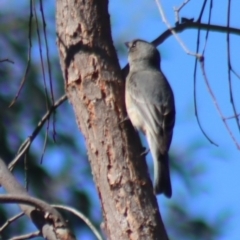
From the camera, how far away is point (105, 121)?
3.93 meters

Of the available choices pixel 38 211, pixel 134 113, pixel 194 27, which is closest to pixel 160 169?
pixel 134 113

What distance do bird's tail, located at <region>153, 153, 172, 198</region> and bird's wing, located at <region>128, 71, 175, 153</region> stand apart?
5 centimetres

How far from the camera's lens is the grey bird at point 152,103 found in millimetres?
4395

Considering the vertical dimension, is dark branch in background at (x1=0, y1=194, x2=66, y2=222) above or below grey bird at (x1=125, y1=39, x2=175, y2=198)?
below

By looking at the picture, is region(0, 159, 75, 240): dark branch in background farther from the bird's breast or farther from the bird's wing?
the bird's wing

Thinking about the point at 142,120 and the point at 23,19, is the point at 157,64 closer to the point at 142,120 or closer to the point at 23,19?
the point at 142,120

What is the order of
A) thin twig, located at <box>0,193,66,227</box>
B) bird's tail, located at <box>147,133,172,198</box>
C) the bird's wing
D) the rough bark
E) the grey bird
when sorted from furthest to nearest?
1. the bird's wing
2. the grey bird
3. bird's tail, located at <box>147,133,172,198</box>
4. the rough bark
5. thin twig, located at <box>0,193,66,227</box>

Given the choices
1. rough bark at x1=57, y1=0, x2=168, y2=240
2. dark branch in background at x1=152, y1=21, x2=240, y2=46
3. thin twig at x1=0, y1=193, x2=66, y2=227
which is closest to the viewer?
thin twig at x1=0, y1=193, x2=66, y2=227

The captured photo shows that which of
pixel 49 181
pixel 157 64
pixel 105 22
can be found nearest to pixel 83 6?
pixel 105 22

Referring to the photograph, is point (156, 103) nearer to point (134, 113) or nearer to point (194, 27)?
point (134, 113)

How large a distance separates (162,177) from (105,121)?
58 cm

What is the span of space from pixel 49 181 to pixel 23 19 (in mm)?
1703

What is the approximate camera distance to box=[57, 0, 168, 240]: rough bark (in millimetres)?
3760

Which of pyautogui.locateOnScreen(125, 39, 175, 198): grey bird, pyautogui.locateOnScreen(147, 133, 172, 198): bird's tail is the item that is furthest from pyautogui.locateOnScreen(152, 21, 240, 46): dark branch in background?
pyautogui.locateOnScreen(147, 133, 172, 198): bird's tail
